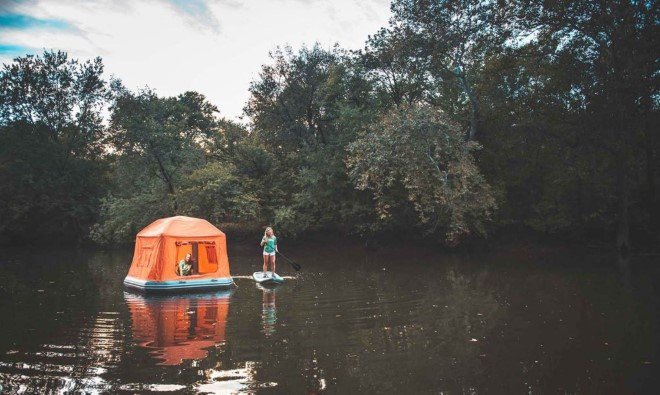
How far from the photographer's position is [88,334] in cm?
957

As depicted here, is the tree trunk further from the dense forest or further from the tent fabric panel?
the tent fabric panel

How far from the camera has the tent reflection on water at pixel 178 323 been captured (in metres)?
8.35

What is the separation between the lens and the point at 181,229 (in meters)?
16.3

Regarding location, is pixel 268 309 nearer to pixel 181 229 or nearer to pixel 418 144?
pixel 181 229

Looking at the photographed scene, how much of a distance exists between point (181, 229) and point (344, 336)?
351 inches

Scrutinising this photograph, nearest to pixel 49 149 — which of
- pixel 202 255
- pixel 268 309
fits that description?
pixel 202 255

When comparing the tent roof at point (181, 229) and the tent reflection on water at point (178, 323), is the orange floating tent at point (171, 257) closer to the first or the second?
the tent roof at point (181, 229)

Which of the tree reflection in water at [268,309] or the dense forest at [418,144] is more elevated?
the dense forest at [418,144]

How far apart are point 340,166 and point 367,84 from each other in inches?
232

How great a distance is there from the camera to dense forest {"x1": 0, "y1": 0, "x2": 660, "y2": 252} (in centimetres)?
2511

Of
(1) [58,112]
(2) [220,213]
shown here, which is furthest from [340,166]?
(1) [58,112]

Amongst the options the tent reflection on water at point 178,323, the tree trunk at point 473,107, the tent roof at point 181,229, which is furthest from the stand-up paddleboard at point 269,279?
the tree trunk at point 473,107

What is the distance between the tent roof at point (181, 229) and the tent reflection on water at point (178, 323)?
2.09 meters

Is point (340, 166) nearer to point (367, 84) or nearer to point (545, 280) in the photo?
point (367, 84)
